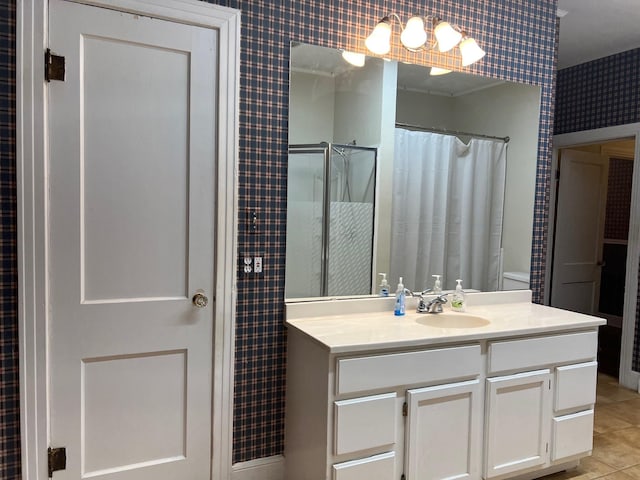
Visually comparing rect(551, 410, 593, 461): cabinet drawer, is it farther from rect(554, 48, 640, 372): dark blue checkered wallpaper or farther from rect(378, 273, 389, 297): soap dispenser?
rect(554, 48, 640, 372): dark blue checkered wallpaper

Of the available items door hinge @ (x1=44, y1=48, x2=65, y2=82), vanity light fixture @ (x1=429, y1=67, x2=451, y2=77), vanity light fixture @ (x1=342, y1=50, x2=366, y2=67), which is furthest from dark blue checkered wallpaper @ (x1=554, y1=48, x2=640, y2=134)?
door hinge @ (x1=44, y1=48, x2=65, y2=82)

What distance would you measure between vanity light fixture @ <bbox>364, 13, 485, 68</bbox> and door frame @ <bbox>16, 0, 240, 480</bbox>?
0.68m

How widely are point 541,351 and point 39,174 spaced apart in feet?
7.49

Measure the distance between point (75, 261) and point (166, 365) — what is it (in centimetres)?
57

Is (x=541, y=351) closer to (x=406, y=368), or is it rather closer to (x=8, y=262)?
(x=406, y=368)

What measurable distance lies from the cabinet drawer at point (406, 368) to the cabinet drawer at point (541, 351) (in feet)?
0.42

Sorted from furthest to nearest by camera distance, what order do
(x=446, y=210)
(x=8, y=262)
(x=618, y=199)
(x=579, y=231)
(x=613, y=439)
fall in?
1. (x=618, y=199)
2. (x=579, y=231)
3. (x=613, y=439)
4. (x=446, y=210)
5. (x=8, y=262)

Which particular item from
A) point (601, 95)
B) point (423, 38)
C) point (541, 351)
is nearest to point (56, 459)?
point (541, 351)

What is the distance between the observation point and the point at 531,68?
282 cm

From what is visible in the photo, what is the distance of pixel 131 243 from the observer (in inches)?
76.5

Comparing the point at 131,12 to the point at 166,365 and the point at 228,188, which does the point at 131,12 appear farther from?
the point at 166,365

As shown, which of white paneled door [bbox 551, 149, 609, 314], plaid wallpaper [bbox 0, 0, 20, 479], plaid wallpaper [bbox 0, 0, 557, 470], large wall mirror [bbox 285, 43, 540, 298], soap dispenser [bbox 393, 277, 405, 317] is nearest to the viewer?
plaid wallpaper [bbox 0, 0, 20, 479]

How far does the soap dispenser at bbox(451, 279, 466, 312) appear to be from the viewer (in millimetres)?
2537

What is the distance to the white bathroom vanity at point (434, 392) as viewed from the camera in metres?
1.85
